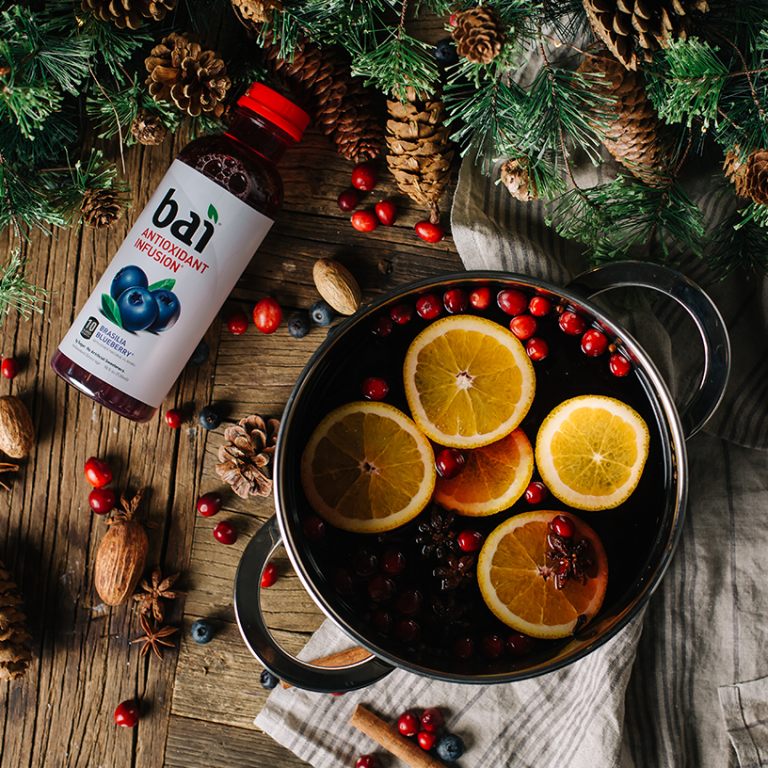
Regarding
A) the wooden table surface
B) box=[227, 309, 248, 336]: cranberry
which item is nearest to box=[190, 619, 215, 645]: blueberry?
the wooden table surface

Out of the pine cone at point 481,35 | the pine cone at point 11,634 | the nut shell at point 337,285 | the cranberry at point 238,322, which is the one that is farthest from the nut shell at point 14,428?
the pine cone at point 481,35

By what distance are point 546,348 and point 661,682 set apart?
2.40 feet

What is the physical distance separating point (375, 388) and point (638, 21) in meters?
0.69

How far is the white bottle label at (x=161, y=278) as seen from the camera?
108 centimetres

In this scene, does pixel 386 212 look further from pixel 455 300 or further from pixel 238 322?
pixel 238 322

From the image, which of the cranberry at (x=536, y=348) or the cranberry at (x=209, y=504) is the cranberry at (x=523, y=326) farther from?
the cranberry at (x=209, y=504)

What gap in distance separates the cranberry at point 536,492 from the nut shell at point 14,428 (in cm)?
103

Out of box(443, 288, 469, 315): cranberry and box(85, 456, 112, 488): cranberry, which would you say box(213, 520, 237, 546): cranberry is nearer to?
box(85, 456, 112, 488): cranberry

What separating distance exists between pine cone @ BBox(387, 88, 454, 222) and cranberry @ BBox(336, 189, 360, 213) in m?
0.11

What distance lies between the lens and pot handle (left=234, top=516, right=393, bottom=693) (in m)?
1.06

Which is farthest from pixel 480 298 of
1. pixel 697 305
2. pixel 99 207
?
pixel 99 207

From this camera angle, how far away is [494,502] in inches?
44.9

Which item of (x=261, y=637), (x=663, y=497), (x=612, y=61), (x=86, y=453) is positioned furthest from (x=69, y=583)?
(x=612, y=61)

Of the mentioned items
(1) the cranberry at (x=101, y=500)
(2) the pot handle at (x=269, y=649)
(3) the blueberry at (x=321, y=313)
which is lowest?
(2) the pot handle at (x=269, y=649)
